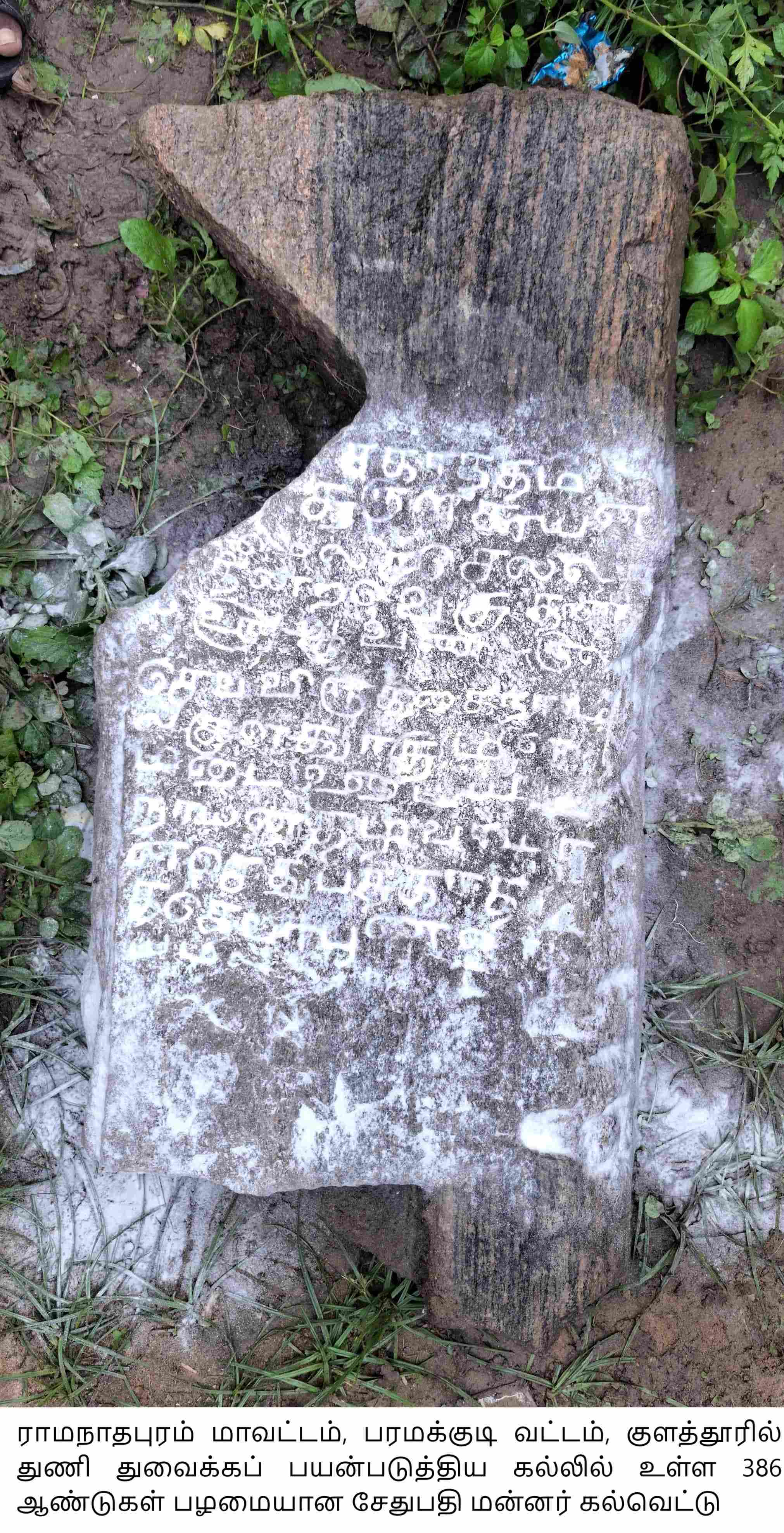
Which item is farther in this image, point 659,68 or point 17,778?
point 17,778

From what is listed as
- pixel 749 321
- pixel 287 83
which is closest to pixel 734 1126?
pixel 749 321

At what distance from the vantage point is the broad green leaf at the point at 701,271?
265 centimetres

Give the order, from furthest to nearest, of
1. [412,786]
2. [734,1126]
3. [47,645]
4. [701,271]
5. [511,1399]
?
[734,1126] → [511,1399] → [47,645] → [701,271] → [412,786]

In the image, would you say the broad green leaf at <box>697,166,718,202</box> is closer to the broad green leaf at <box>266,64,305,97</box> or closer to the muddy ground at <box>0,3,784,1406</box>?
the muddy ground at <box>0,3,784,1406</box>

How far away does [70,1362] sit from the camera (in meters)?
2.85

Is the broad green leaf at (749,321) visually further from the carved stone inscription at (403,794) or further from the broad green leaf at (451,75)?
the broad green leaf at (451,75)

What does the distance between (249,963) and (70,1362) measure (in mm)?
1419

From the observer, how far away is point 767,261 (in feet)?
8.93

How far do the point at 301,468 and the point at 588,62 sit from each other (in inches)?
49.9

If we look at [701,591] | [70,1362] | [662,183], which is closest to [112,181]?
[662,183]

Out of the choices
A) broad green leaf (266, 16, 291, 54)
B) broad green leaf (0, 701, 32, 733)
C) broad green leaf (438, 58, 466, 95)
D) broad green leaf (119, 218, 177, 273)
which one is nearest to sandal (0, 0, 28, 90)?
broad green leaf (119, 218, 177, 273)

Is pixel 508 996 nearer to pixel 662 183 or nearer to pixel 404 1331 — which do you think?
pixel 404 1331

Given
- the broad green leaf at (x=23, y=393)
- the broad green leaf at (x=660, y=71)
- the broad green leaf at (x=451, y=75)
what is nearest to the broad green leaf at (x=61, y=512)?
the broad green leaf at (x=23, y=393)

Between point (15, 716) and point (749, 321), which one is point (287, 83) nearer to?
point (749, 321)
